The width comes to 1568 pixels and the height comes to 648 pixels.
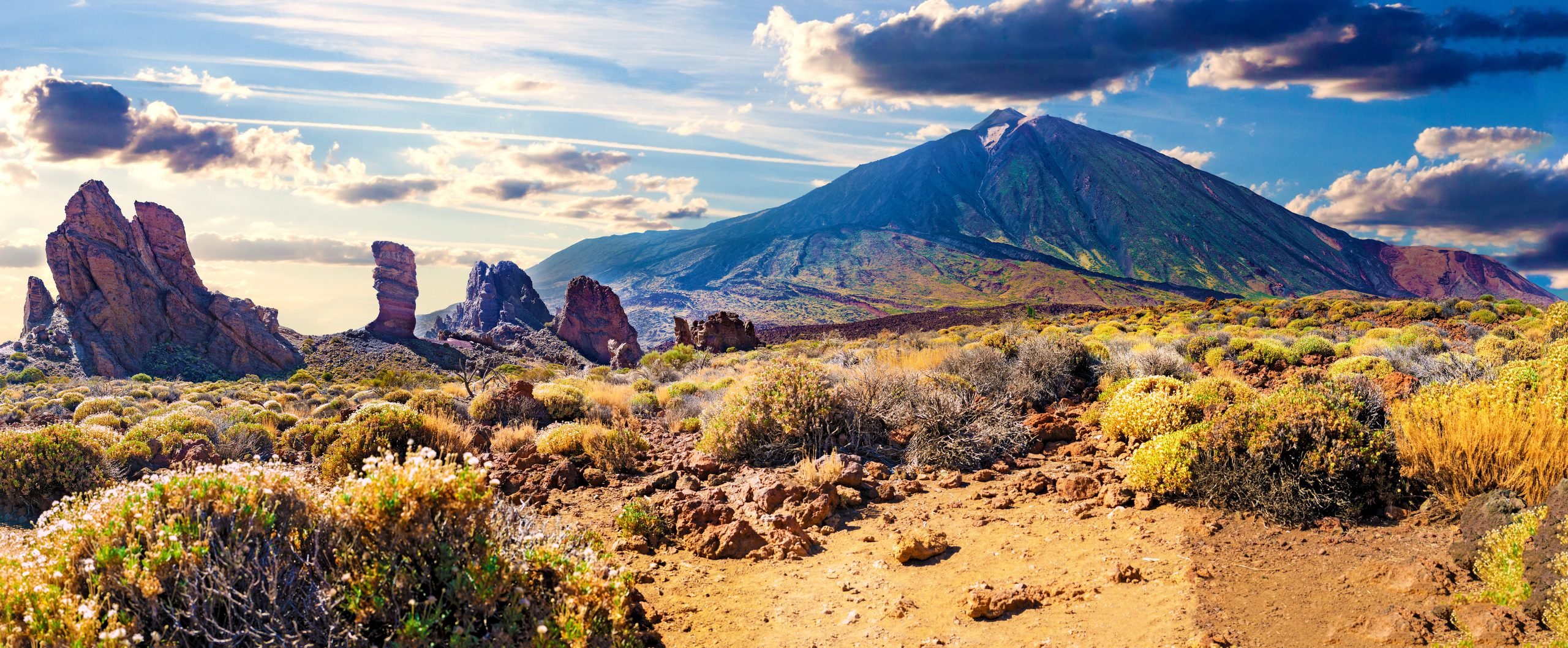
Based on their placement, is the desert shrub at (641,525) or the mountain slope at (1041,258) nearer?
the desert shrub at (641,525)

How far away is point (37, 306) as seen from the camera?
43.8 metres

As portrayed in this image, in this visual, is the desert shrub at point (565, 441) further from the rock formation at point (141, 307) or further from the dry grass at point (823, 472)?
the rock formation at point (141, 307)

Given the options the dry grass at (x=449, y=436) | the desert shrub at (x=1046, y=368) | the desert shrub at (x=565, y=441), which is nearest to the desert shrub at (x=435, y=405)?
the dry grass at (x=449, y=436)

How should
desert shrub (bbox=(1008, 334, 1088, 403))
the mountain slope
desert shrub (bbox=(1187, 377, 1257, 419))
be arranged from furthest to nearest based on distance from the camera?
the mountain slope
desert shrub (bbox=(1008, 334, 1088, 403))
desert shrub (bbox=(1187, 377, 1257, 419))

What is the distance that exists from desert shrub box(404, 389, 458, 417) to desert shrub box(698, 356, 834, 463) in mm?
4621

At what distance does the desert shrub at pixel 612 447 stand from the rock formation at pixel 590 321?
181 feet

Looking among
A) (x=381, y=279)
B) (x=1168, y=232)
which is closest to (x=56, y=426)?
(x=381, y=279)

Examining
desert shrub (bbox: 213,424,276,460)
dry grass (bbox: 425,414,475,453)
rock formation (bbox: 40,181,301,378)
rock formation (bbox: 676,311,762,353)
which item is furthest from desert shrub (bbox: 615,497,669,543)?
rock formation (bbox: 40,181,301,378)

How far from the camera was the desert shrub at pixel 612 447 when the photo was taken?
8.77 metres

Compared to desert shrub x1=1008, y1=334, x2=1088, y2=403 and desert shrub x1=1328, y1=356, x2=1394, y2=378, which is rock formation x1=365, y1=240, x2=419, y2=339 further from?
desert shrub x1=1328, y1=356, x2=1394, y2=378

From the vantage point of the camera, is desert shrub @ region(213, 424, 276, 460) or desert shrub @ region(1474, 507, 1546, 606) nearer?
desert shrub @ region(1474, 507, 1546, 606)

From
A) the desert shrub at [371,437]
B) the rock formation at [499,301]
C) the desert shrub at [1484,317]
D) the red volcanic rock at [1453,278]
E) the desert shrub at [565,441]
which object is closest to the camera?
the desert shrub at [371,437]

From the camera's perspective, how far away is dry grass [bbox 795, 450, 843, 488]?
7.23m

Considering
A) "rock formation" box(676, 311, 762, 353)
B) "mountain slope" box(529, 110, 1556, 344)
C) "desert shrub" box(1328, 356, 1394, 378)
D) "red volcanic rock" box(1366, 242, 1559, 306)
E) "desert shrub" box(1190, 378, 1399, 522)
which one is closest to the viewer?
"desert shrub" box(1190, 378, 1399, 522)
